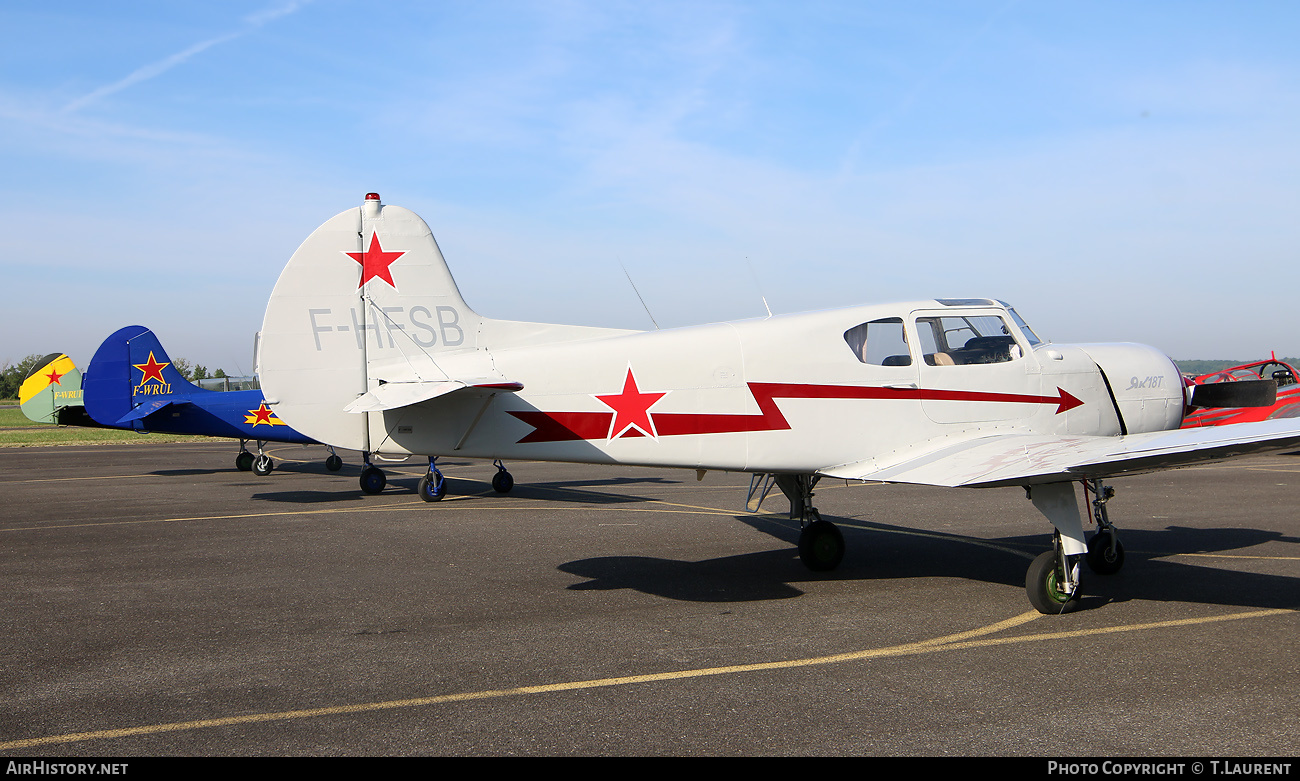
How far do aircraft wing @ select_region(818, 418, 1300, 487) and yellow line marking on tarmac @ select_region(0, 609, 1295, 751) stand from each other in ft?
3.78

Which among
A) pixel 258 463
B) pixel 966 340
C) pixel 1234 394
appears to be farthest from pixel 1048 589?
pixel 258 463

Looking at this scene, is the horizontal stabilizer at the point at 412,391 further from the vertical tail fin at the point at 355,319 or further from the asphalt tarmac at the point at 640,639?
the asphalt tarmac at the point at 640,639

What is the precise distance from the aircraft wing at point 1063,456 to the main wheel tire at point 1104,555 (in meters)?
1.22

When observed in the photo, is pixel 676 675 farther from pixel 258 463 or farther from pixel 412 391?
pixel 258 463

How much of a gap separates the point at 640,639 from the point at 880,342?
364 centimetres

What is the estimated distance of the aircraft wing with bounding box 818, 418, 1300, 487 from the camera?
6156 mm

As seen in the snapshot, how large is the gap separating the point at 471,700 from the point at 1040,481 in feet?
14.8

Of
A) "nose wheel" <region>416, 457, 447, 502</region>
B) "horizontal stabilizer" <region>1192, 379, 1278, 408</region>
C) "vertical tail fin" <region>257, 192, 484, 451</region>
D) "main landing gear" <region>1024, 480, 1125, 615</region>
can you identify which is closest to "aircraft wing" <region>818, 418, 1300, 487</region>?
"main landing gear" <region>1024, 480, 1125, 615</region>

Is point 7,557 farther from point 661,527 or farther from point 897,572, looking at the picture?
point 897,572

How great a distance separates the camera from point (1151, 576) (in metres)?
8.69

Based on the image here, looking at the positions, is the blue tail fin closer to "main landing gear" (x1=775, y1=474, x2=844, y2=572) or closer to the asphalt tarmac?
the asphalt tarmac

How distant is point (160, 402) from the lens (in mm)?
22406

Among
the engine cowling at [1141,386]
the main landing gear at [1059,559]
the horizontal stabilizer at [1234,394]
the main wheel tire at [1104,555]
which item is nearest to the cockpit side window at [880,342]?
the main landing gear at [1059,559]

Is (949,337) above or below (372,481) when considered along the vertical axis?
above
